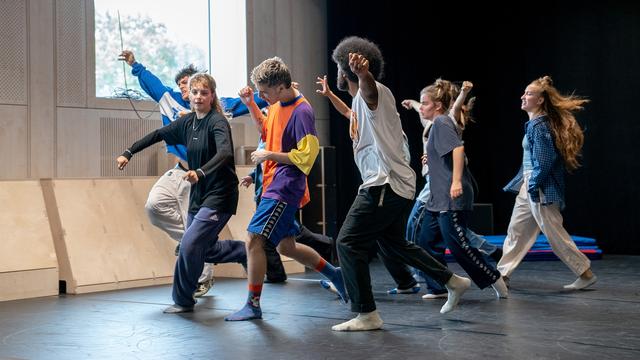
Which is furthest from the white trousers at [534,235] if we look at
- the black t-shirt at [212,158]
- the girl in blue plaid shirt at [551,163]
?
the black t-shirt at [212,158]

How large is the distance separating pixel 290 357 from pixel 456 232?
1998mm

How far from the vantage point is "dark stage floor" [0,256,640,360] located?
407cm

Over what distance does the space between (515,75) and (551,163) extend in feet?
13.2

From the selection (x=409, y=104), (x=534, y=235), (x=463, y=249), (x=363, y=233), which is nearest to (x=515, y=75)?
(x=409, y=104)

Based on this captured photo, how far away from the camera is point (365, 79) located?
4293 mm

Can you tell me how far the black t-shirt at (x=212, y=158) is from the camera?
5191mm

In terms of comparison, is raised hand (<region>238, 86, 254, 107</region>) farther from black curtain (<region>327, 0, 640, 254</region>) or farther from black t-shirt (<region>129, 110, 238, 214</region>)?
black curtain (<region>327, 0, 640, 254</region>)

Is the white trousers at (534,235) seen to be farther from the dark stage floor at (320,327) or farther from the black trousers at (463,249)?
the black trousers at (463,249)

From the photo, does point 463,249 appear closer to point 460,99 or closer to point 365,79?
point 460,99

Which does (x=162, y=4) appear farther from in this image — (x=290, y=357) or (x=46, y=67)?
(x=290, y=357)

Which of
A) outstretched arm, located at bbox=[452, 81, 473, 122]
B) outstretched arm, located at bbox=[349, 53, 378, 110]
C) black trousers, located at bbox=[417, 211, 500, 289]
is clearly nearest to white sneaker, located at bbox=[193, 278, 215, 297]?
black trousers, located at bbox=[417, 211, 500, 289]

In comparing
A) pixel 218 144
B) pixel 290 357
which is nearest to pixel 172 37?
pixel 218 144

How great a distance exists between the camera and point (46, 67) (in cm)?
762

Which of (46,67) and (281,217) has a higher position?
(46,67)
